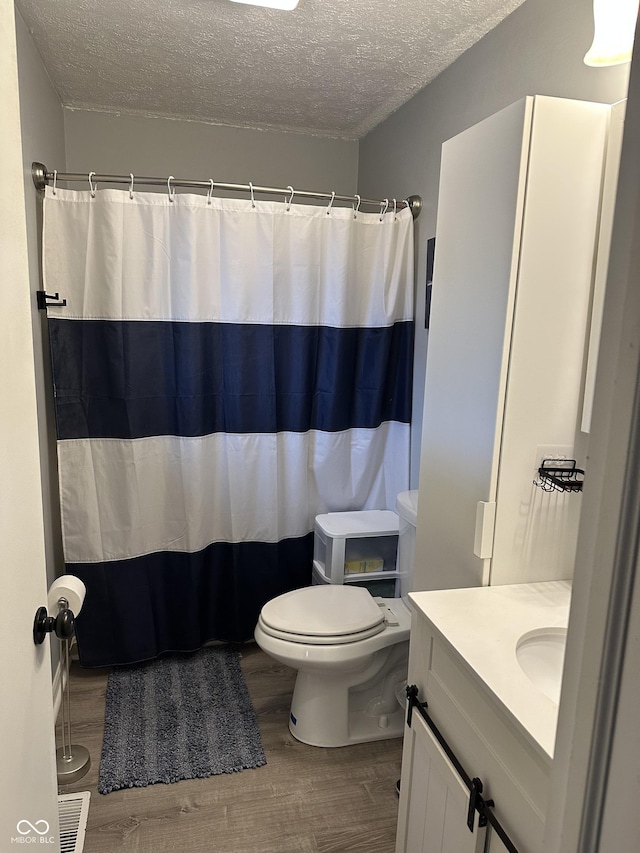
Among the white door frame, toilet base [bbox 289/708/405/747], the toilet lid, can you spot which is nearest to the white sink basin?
the toilet lid

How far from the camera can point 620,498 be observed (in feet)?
1.49

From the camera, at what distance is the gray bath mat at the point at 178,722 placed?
1.98m

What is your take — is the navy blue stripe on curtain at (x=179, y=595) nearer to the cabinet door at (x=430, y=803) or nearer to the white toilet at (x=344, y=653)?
the white toilet at (x=344, y=653)

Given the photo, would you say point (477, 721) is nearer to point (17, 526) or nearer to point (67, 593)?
point (17, 526)

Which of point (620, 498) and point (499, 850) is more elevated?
point (620, 498)

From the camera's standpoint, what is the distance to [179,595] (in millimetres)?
2518

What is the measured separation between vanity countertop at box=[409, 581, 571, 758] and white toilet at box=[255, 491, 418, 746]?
0.68 m

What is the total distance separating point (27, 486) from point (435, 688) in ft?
3.04

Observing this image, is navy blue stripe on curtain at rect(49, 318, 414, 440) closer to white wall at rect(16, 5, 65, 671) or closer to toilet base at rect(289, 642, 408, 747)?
white wall at rect(16, 5, 65, 671)

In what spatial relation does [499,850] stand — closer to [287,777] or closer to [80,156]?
[287,777]

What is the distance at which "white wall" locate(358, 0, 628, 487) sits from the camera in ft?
5.18

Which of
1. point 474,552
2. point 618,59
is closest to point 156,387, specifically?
point 474,552

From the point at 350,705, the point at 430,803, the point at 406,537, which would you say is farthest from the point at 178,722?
the point at 430,803

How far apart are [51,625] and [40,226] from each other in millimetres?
1637
